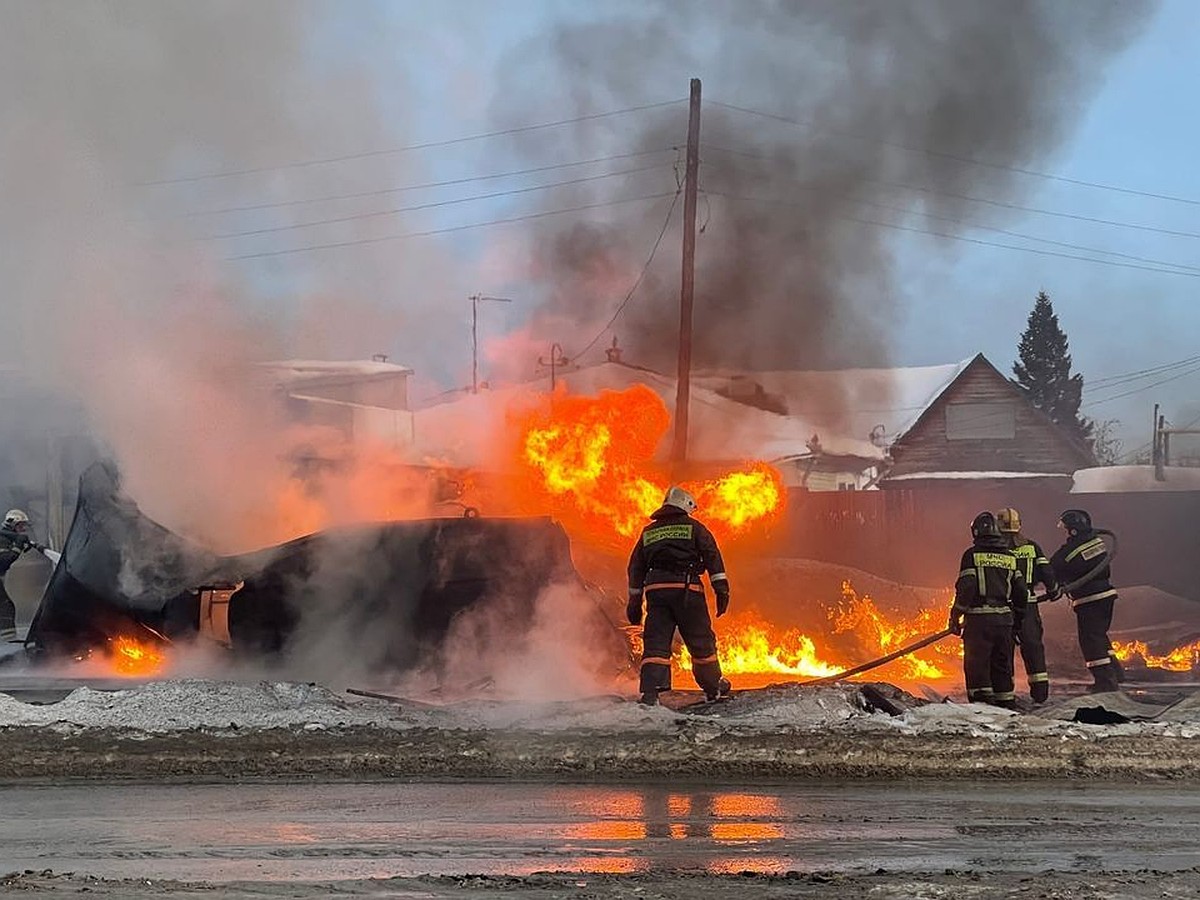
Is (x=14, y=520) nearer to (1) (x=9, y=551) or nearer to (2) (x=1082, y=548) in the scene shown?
(1) (x=9, y=551)

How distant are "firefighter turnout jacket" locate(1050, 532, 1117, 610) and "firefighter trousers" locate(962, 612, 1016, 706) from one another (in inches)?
74.8

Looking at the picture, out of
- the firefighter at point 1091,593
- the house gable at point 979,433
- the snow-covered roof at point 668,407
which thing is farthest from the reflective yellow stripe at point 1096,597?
the house gable at point 979,433

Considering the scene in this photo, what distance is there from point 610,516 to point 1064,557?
4325 millimetres

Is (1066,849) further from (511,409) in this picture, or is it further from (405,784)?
(511,409)

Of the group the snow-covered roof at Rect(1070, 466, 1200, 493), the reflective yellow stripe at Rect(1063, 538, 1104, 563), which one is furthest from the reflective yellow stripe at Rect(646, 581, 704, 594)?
the snow-covered roof at Rect(1070, 466, 1200, 493)

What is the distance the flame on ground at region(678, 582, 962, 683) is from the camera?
10.9 m

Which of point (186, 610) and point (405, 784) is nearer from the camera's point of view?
point (405, 784)

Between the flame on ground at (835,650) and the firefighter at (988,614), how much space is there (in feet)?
6.97

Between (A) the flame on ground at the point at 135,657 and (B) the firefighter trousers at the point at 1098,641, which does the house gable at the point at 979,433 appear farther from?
(A) the flame on ground at the point at 135,657

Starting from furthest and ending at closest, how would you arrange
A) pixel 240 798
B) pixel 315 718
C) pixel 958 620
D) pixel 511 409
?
1. pixel 511 409
2. pixel 958 620
3. pixel 315 718
4. pixel 240 798

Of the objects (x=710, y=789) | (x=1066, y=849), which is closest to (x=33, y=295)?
(x=710, y=789)

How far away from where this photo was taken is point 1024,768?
21.1 feet

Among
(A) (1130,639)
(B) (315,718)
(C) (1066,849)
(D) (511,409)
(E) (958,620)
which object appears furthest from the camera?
(A) (1130,639)

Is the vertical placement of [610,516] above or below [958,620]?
above
